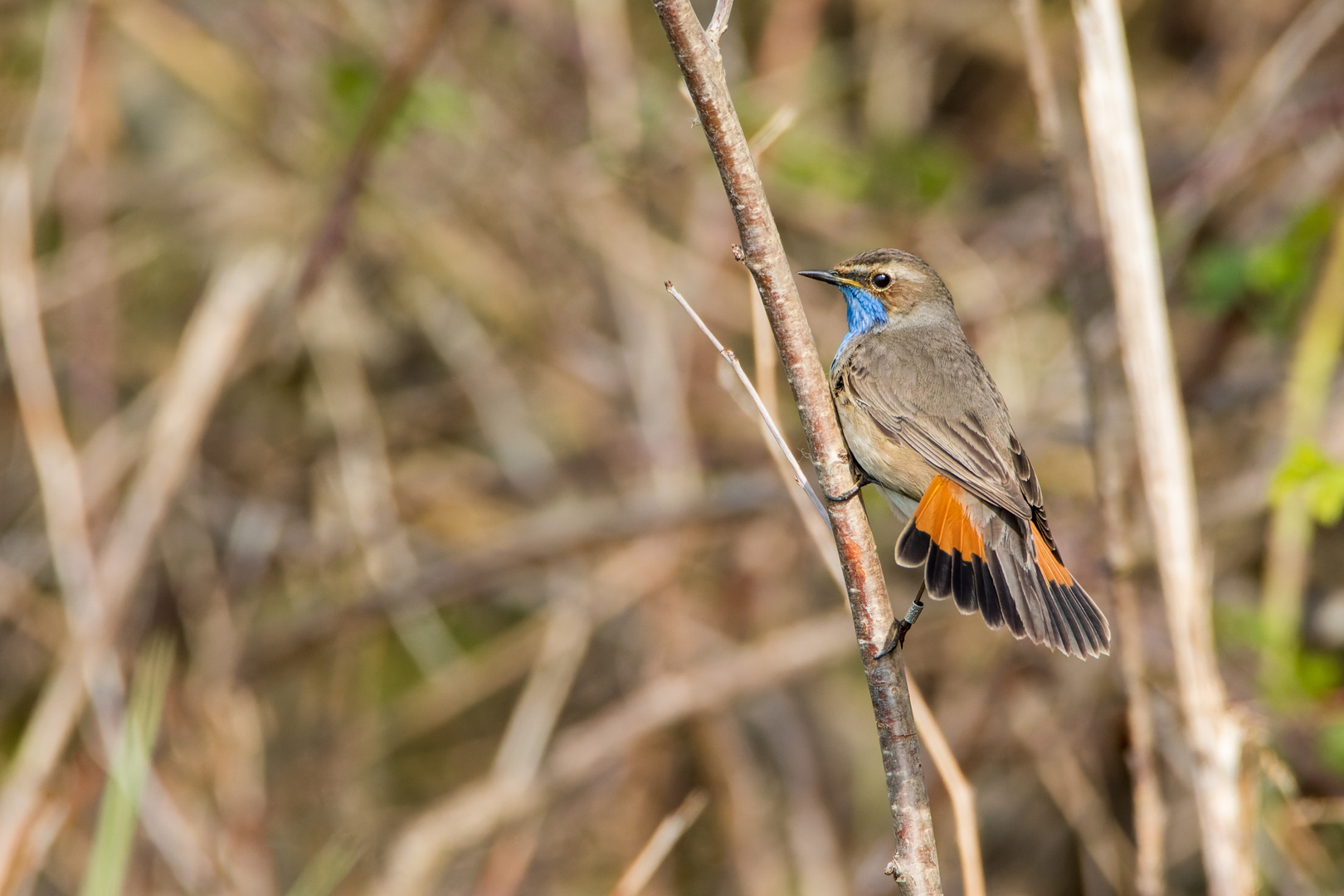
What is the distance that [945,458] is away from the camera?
3424 millimetres

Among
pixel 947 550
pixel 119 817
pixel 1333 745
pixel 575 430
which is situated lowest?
pixel 119 817

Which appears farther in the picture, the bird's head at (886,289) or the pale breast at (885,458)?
the bird's head at (886,289)

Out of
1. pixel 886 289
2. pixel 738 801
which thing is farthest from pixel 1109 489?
pixel 738 801

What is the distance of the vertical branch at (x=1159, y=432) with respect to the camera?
321 cm

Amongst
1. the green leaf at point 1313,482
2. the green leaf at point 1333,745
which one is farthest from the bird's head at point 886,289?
the green leaf at point 1333,745

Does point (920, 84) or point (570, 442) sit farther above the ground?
point (920, 84)

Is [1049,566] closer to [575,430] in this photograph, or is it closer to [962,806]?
[962,806]

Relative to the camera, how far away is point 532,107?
21.0 ft

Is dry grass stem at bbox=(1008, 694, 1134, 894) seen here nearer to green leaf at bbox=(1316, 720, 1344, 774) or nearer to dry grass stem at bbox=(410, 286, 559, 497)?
green leaf at bbox=(1316, 720, 1344, 774)

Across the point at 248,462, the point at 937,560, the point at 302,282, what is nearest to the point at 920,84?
the point at 302,282

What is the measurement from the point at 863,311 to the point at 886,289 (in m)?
0.18

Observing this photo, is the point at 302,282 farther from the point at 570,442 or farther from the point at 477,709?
the point at 477,709

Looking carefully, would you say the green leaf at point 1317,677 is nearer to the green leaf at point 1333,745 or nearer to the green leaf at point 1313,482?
the green leaf at point 1333,745

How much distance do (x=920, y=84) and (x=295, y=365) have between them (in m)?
3.46
